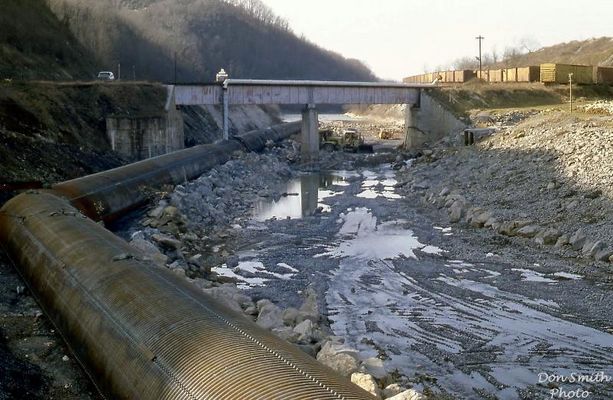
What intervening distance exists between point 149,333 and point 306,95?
140ft

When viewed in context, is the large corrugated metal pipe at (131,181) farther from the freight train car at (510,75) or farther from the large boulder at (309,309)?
the freight train car at (510,75)

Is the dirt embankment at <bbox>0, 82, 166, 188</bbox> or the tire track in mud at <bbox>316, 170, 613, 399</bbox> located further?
the dirt embankment at <bbox>0, 82, 166, 188</bbox>

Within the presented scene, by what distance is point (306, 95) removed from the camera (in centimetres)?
4950

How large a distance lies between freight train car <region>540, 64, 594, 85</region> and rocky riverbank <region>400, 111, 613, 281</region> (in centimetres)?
2317

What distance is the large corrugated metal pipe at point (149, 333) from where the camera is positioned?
6.37 meters

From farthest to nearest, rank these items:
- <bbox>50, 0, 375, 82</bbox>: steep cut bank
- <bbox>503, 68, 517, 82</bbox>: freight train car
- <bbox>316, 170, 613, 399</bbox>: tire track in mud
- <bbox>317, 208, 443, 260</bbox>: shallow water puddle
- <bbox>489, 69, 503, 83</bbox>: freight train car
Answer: <bbox>50, 0, 375, 82</bbox>: steep cut bank
<bbox>489, 69, 503, 83</bbox>: freight train car
<bbox>503, 68, 517, 82</bbox>: freight train car
<bbox>317, 208, 443, 260</bbox>: shallow water puddle
<bbox>316, 170, 613, 399</bbox>: tire track in mud

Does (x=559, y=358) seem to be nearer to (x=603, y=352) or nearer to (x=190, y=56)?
(x=603, y=352)

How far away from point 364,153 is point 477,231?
111 feet

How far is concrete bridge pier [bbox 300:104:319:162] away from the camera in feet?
157

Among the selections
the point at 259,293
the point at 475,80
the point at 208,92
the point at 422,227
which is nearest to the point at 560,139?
the point at 422,227

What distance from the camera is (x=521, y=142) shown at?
32.8 metres

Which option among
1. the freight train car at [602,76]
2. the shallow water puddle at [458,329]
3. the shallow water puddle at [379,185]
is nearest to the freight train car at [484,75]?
the freight train car at [602,76]

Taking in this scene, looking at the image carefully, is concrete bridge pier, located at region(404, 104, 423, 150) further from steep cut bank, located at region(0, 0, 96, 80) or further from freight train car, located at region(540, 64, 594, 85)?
steep cut bank, located at region(0, 0, 96, 80)

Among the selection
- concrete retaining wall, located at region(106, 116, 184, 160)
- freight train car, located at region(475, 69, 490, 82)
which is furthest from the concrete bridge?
freight train car, located at region(475, 69, 490, 82)
